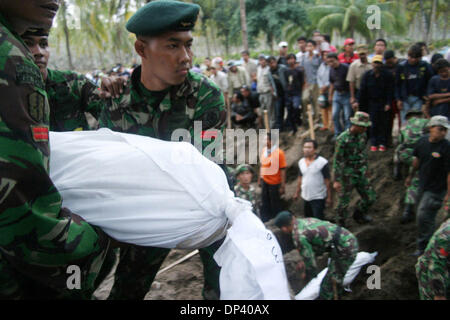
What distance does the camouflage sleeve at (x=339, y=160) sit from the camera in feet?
20.1

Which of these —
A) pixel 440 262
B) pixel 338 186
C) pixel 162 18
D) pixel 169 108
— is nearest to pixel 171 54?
pixel 162 18

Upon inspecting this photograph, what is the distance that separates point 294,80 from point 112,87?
713 cm

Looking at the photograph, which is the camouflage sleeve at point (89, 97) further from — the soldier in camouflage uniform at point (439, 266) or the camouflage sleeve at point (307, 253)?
the camouflage sleeve at point (307, 253)

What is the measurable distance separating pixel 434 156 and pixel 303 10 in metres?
20.5

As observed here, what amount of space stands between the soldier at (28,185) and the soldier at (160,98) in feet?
2.20

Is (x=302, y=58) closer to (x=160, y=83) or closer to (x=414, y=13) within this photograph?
(x=160, y=83)

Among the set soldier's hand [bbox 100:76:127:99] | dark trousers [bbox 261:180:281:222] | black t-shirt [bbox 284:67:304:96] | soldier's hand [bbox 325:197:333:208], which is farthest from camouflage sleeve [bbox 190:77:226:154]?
black t-shirt [bbox 284:67:304:96]

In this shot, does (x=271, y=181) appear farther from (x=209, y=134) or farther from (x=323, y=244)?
(x=209, y=134)

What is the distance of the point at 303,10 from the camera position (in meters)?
23.2

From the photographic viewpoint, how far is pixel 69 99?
254 centimetres

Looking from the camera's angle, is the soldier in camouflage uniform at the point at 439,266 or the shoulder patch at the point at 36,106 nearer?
the shoulder patch at the point at 36,106

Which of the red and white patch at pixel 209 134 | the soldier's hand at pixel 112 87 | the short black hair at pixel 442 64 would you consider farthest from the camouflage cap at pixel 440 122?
the soldier's hand at pixel 112 87

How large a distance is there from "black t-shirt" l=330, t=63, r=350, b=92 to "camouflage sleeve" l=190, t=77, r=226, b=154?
5.79 m
